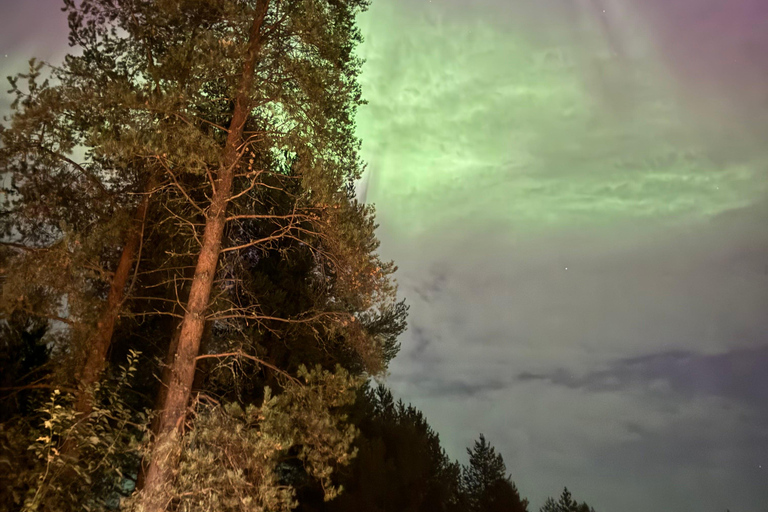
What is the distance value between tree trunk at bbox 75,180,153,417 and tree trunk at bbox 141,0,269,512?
140cm

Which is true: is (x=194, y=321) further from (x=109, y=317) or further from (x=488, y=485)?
(x=488, y=485)

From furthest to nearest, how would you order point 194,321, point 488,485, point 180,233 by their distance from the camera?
1. point 488,485
2. point 180,233
3. point 194,321

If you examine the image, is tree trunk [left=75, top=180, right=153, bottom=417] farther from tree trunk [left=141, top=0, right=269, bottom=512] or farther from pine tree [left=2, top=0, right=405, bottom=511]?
tree trunk [left=141, top=0, right=269, bottom=512]

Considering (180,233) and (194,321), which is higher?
(180,233)

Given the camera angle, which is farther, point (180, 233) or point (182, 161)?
point (180, 233)

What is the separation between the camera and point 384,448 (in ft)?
68.9

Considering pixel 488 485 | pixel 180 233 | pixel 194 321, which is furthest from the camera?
pixel 488 485

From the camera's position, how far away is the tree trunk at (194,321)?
7.10m

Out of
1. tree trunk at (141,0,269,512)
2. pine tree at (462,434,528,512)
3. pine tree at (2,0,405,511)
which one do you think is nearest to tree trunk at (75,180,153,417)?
pine tree at (2,0,405,511)

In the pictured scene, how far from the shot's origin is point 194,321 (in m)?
8.38

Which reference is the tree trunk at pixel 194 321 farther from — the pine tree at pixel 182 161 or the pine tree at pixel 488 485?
the pine tree at pixel 488 485

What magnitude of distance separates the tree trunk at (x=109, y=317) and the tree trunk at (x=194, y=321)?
1399 millimetres

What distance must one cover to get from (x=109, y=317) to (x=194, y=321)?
124 inches

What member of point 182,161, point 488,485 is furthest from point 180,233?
point 488,485
